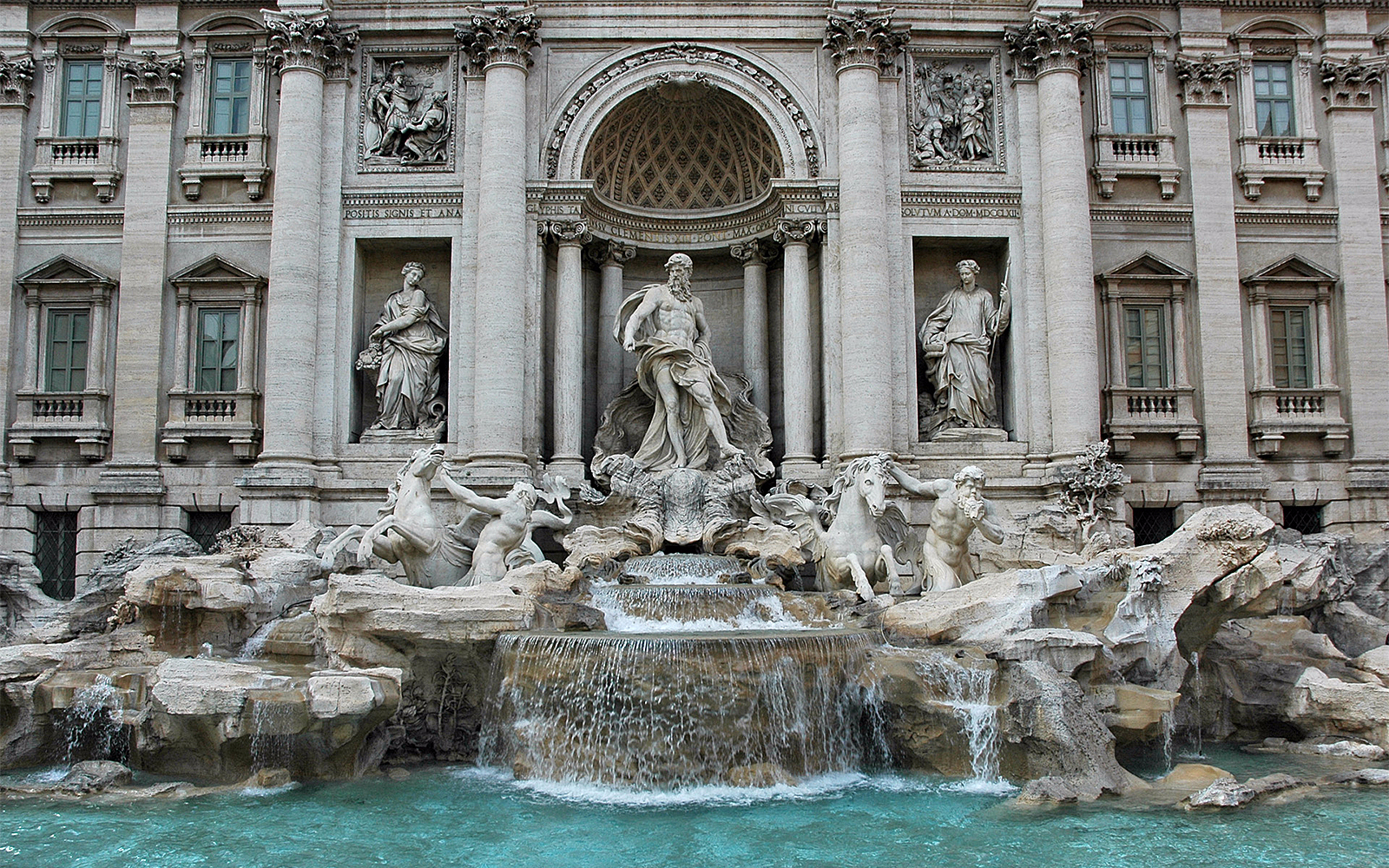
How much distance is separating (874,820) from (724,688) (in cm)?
202

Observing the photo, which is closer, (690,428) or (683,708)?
(683,708)

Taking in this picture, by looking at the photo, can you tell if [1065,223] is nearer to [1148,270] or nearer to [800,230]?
[1148,270]

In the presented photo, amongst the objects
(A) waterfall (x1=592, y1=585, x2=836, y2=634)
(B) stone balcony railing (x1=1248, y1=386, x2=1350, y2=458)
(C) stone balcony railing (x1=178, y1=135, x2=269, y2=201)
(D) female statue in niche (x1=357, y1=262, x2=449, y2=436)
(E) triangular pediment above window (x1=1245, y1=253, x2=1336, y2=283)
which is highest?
(C) stone balcony railing (x1=178, y1=135, x2=269, y2=201)

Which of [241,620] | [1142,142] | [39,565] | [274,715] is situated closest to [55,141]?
[39,565]

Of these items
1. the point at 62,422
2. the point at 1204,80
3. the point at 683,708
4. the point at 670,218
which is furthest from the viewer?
the point at 670,218

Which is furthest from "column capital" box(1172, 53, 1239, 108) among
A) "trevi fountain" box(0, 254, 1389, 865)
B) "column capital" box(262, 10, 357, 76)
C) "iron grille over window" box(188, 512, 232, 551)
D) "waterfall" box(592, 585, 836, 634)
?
"iron grille over window" box(188, 512, 232, 551)

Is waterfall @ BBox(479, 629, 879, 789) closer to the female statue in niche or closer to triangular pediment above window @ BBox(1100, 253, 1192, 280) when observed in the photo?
the female statue in niche

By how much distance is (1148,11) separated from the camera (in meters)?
19.3

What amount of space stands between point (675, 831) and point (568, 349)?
10.4 m

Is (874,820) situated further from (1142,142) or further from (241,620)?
(1142,142)

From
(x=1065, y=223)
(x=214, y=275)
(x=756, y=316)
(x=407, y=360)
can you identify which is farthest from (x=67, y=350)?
(x=1065, y=223)

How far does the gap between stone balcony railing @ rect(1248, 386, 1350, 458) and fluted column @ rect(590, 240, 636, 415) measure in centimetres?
1162

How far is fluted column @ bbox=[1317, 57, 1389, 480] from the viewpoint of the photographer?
18.6 meters

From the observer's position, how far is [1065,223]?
58.4 ft
